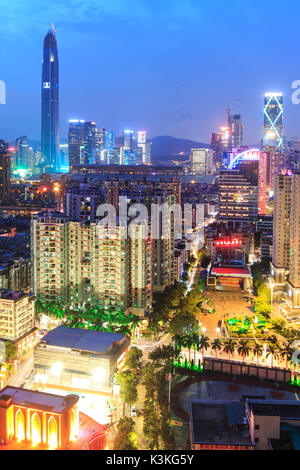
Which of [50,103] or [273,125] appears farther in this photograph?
[50,103]

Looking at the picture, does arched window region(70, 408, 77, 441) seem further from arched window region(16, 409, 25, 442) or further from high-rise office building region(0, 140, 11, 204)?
high-rise office building region(0, 140, 11, 204)

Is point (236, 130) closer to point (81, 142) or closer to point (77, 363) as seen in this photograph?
point (81, 142)

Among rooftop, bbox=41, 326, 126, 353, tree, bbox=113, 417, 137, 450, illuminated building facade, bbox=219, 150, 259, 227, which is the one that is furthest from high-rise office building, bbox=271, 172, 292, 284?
tree, bbox=113, 417, 137, 450

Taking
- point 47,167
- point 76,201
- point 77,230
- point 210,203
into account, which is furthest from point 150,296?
point 47,167

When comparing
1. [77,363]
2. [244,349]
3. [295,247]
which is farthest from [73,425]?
[295,247]

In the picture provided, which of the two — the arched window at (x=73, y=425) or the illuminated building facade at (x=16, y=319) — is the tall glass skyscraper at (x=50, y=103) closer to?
the illuminated building facade at (x=16, y=319)

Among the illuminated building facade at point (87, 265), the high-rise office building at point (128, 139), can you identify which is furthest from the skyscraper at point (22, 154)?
the illuminated building facade at point (87, 265)
